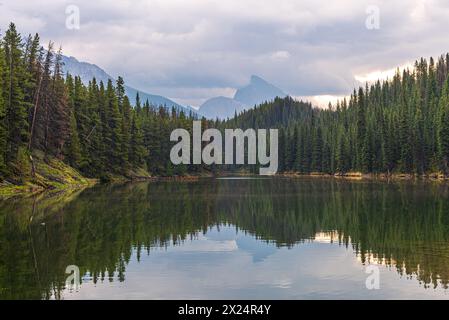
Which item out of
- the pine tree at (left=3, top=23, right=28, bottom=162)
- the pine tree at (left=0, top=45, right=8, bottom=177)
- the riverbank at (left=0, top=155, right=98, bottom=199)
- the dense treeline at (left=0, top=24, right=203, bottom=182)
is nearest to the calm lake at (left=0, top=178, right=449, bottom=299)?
the pine tree at (left=0, top=45, right=8, bottom=177)

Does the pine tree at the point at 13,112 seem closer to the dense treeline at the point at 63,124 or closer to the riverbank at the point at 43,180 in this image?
the dense treeline at the point at 63,124

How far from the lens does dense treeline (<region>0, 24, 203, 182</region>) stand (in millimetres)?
70188

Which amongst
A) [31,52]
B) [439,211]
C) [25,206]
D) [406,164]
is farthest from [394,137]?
[25,206]

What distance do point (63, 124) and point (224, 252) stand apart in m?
70.4

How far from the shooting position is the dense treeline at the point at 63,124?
230ft

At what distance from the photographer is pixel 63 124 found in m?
93.2

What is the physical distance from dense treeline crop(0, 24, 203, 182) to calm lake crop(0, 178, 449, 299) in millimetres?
24296

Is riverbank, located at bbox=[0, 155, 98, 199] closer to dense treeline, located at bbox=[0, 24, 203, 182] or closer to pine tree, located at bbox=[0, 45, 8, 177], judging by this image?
dense treeline, located at bbox=[0, 24, 203, 182]

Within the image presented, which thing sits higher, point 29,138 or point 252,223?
point 29,138

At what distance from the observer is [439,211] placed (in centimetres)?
4559

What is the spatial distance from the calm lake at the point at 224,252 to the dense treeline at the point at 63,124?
24296 millimetres

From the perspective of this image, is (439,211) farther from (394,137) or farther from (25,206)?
(394,137)

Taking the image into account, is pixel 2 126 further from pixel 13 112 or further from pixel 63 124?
pixel 63 124
